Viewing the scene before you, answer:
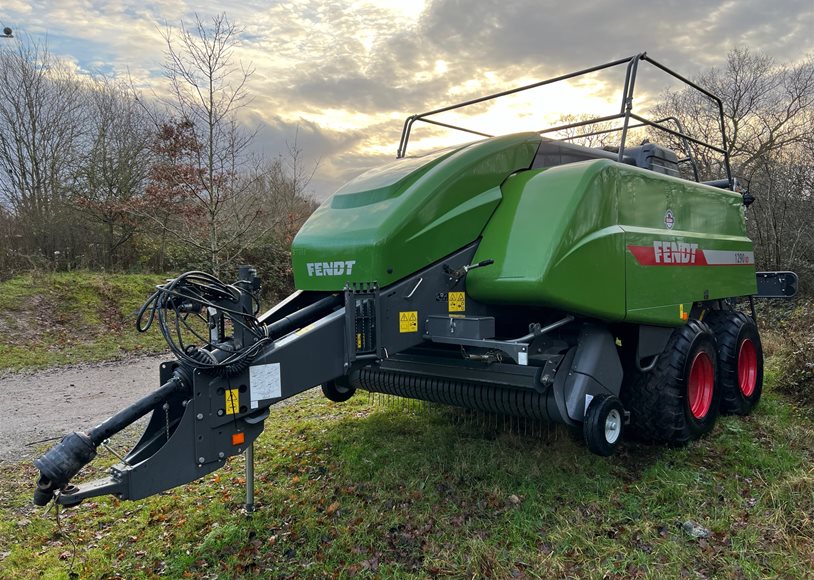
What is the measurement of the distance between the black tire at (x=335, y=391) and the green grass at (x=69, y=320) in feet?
21.7

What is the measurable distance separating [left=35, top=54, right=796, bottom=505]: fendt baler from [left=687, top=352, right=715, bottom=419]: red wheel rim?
25mm

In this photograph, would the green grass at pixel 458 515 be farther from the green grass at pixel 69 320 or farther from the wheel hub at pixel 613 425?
the green grass at pixel 69 320

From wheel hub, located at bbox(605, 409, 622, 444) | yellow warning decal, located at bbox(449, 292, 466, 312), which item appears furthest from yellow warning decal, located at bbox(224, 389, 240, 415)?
wheel hub, located at bbox(605, 409, 622, 444)

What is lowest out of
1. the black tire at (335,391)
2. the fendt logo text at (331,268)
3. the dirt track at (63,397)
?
the dirt track at (63,397)

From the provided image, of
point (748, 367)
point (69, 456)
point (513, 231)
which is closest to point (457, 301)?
point (513, 231)

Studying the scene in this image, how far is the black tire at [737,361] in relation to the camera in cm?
544

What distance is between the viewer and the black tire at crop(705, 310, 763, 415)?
5.44m

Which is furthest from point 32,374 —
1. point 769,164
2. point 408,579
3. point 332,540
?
point 769,164

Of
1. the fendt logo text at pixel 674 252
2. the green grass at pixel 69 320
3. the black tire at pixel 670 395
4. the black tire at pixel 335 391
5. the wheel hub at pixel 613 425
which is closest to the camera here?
the wheel hub at pixel 613 425

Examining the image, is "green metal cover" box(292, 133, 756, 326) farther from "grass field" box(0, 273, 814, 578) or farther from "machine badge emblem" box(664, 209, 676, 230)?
"grass field" box(0, 273, 814, 578)

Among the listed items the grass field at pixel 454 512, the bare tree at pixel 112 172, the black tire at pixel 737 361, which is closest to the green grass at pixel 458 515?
the grass field at pixel 454 512

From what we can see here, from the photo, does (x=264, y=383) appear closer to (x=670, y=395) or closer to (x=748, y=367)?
(x=670, y=395)

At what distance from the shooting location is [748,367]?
591 cm

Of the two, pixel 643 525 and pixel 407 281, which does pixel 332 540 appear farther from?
pixel 643 525
